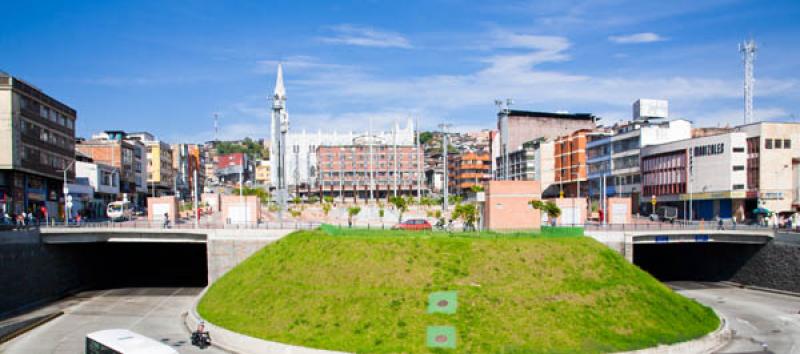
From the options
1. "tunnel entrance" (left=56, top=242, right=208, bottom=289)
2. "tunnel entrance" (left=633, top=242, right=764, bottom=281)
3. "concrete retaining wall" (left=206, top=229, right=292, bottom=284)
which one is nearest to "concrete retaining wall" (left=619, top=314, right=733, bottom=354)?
"tunnel entrance" (left=633, top=242, right=764, bottom=281)

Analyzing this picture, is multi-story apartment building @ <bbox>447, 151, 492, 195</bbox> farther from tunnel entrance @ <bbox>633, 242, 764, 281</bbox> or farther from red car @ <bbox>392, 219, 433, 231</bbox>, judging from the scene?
red car @ <bbox>392, 219, 433, 231</bbox>

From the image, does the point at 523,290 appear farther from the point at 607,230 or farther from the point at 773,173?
the point at 773,173

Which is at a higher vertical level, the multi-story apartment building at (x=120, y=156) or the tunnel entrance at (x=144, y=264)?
the multi-story apartment building at (x=120, y=156)

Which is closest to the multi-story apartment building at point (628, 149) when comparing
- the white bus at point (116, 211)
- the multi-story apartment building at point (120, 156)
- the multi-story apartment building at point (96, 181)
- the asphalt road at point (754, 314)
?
the asphalt road at point (754, 314)

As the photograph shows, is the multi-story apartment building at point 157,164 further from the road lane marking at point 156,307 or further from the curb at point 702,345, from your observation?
the curb at point 702,345

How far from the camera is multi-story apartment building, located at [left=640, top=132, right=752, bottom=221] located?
309 ft

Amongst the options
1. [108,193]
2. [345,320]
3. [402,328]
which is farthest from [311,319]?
[108,193]

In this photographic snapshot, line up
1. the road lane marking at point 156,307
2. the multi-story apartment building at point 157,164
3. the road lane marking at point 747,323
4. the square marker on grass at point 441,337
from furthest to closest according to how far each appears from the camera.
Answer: the multi-story apartment building at point 157,164, the road lane marking at point 156,307, the road lane marking at point 747,323, the square marker on grass at point 441,337

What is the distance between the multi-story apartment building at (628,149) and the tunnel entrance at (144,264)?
2785 inches

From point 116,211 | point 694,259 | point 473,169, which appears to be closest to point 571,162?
point 473,169

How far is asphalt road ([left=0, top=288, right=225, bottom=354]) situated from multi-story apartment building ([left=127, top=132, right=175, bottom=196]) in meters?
94.1

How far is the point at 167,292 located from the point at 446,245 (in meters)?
34.7

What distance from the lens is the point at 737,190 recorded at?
93688 millimetres

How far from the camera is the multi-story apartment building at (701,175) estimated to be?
9406 centimetres
